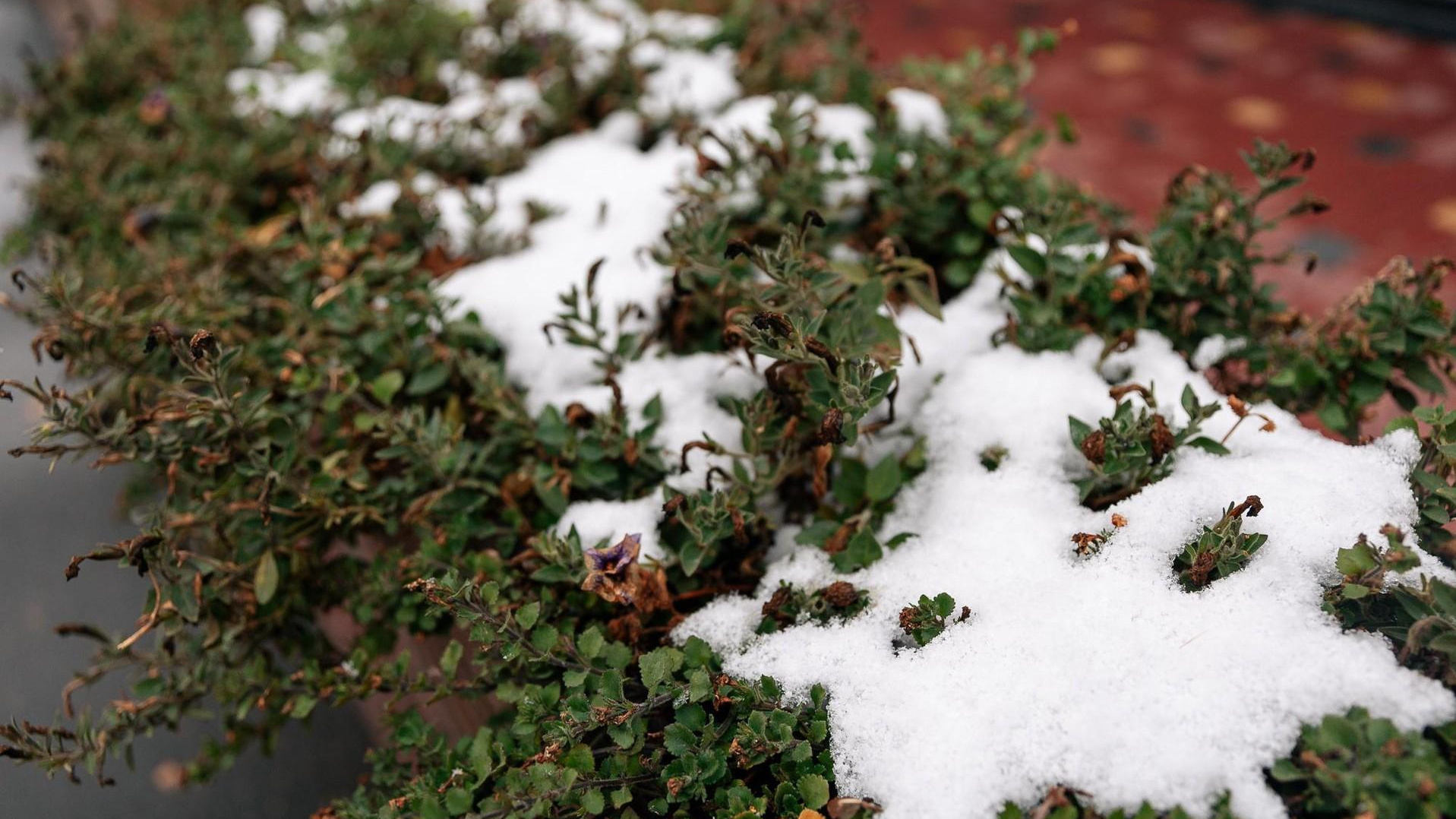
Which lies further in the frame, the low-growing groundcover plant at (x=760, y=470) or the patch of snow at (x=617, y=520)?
the patch of snow at (x=617, y=520)

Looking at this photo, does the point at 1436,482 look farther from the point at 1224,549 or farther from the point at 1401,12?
the point at 1401,12

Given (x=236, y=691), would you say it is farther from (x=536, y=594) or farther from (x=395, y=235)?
(x=395, y=235)

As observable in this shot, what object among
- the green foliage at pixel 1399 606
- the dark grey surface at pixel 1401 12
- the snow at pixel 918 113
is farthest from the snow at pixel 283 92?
the dark grey surface at pixel 1401 12

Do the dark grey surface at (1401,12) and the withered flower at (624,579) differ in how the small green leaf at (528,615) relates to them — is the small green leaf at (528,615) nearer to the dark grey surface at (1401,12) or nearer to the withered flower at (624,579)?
the withered flower at (624,579)

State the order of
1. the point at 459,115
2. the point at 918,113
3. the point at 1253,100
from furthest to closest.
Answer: the point at 1253,100, the point at 459,115, the point at 918,113

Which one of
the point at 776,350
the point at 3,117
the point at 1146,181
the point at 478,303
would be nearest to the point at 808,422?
the point at 776,350

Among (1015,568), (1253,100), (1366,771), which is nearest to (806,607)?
(1015,568)
